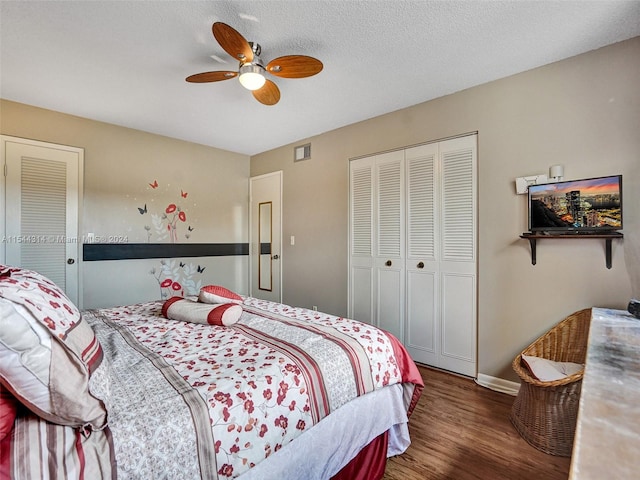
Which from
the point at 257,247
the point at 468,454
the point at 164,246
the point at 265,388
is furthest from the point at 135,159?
the point at 468,454

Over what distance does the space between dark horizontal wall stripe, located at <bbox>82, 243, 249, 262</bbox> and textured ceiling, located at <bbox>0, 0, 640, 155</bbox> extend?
1446 mm

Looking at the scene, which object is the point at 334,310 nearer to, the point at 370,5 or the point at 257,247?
the point at 257,247

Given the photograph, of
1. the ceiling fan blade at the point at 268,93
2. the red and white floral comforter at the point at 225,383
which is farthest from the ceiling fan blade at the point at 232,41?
the red and white floral comforter at the point at 225,383

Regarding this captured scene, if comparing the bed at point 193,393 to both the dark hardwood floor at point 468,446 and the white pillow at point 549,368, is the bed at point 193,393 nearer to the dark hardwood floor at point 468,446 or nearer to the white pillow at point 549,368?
the dark hardwood floor at point 468,446

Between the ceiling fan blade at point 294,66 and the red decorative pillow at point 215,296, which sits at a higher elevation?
the ceiling fan blade at point 294,66

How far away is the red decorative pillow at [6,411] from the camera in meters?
0.74

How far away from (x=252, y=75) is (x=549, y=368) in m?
2.69

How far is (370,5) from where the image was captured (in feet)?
5.80

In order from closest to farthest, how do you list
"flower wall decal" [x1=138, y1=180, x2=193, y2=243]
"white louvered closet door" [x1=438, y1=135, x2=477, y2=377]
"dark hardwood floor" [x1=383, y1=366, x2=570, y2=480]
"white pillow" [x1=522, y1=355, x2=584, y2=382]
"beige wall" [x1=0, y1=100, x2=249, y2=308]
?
"dark hardwood floor" [x1=383, y1=366, x2=570, y2=480], "white pillow" [x1=522, y1=355, x2=584, y2=382], "white louvered closet door" [x1=438, y1=135, x2=477, y2=377], "beige wall" [x1=0, y1=100, x2=249, y2=308], "flower wall decal" [x1=138, y1=180, x2=193, y2=243]

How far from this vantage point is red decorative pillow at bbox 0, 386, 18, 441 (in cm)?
74

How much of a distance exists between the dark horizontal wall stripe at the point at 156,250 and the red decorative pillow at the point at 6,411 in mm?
3090

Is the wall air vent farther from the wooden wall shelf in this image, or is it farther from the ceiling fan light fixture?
the wooden wall shelf

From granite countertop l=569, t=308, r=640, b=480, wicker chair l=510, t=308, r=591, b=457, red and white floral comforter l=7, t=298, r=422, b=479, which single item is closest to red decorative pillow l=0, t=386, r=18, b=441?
red and white floral comforter l=7, t=298, r=422, b=479

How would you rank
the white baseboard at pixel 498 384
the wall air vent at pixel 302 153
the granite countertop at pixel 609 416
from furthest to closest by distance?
1. the wall air vent at pixel 302 153
2. the white baseboard at pixel 498 384
3. the granite countertop at pixel 609 416
